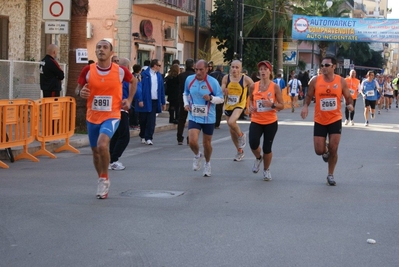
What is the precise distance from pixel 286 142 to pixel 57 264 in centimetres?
1243

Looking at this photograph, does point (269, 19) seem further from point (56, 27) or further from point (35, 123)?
point (35, 123)

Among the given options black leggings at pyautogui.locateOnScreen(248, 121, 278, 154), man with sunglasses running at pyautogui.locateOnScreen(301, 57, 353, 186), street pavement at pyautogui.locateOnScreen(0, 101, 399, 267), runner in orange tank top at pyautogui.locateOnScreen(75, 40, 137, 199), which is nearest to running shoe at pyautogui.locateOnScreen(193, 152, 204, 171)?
street pavement at pyautogui.locateOnScreen(0, 101, 399, 267)

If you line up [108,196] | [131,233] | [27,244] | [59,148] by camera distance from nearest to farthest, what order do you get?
[27,244] → [131,233] → [108,196] → [59,148]

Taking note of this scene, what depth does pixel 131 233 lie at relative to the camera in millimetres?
7473

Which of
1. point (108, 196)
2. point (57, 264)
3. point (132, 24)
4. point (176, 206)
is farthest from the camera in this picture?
point (132, 24)

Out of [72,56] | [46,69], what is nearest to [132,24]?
[72,56]

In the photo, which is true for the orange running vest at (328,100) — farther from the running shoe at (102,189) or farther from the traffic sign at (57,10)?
the traffic sign at (57,10)

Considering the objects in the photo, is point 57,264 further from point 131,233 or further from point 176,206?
point 176,206

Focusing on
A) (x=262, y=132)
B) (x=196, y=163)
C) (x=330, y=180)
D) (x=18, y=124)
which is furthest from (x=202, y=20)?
(x=330, y=180)

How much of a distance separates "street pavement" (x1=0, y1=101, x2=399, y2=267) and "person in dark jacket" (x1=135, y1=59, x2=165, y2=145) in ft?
8.61

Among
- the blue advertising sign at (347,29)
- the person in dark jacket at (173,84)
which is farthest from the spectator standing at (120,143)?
the blue advertising sign at (347,29)

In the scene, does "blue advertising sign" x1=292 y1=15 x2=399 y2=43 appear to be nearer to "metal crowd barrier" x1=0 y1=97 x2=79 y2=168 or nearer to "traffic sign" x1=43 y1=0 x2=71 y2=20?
"traffic sign" x1=43 y1=0 x2=71 y2=20

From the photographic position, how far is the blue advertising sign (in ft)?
153

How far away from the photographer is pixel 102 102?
977cm
